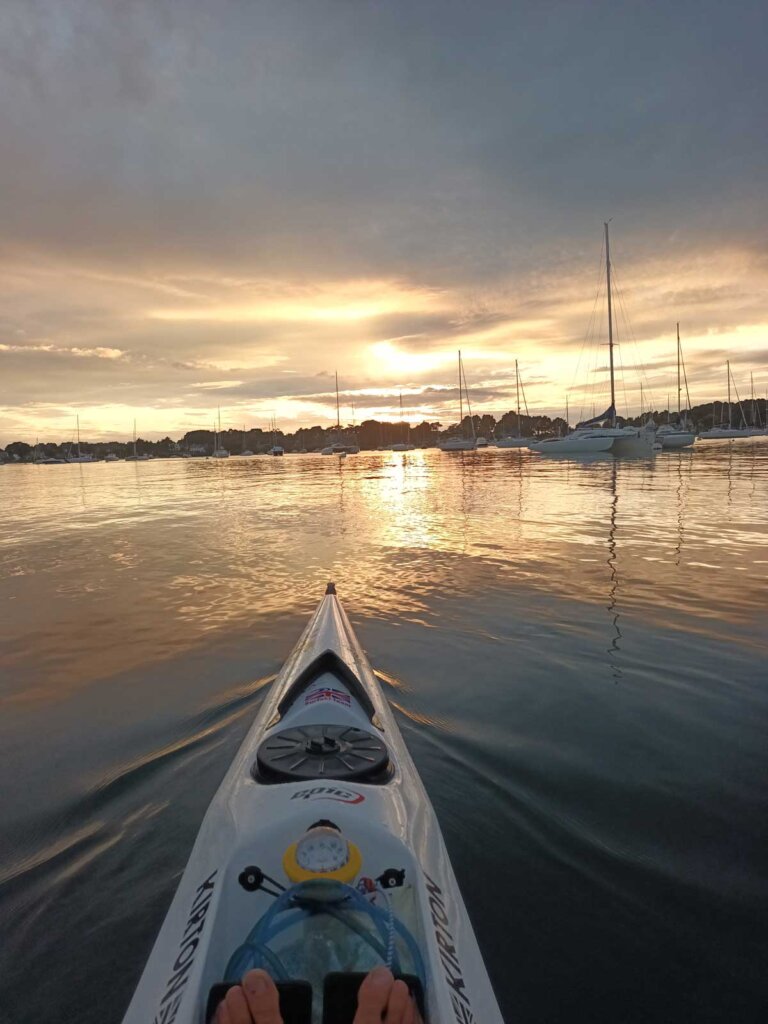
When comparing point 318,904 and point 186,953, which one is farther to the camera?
point 318,904

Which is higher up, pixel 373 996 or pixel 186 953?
pixel 373 996

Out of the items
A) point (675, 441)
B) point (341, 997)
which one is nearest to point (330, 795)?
point (341, 997)

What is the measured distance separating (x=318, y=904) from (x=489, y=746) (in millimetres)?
3191

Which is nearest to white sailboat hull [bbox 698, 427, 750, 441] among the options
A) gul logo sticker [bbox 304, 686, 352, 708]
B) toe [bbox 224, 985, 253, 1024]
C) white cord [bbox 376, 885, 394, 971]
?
gul logo sticker [bbox 304, 686, 352, 708]

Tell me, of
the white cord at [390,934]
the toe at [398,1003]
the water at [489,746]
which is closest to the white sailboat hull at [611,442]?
the water at [489,746]

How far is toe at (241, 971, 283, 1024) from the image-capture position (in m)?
2.21

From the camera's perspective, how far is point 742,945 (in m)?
3.46

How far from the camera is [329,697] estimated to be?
202 inches

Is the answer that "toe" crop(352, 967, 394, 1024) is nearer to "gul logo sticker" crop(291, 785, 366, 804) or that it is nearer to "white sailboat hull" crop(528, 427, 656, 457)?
"gul logo sticker" crop(291, 785, 366, 804)

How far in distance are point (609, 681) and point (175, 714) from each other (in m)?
4.96

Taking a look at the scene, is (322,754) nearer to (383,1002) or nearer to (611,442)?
(383,1002)

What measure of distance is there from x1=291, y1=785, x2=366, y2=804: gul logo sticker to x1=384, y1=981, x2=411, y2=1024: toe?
1.11m

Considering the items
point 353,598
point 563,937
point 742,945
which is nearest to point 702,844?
point 742,945

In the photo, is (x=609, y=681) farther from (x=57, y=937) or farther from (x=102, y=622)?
(x=102, y=622)
